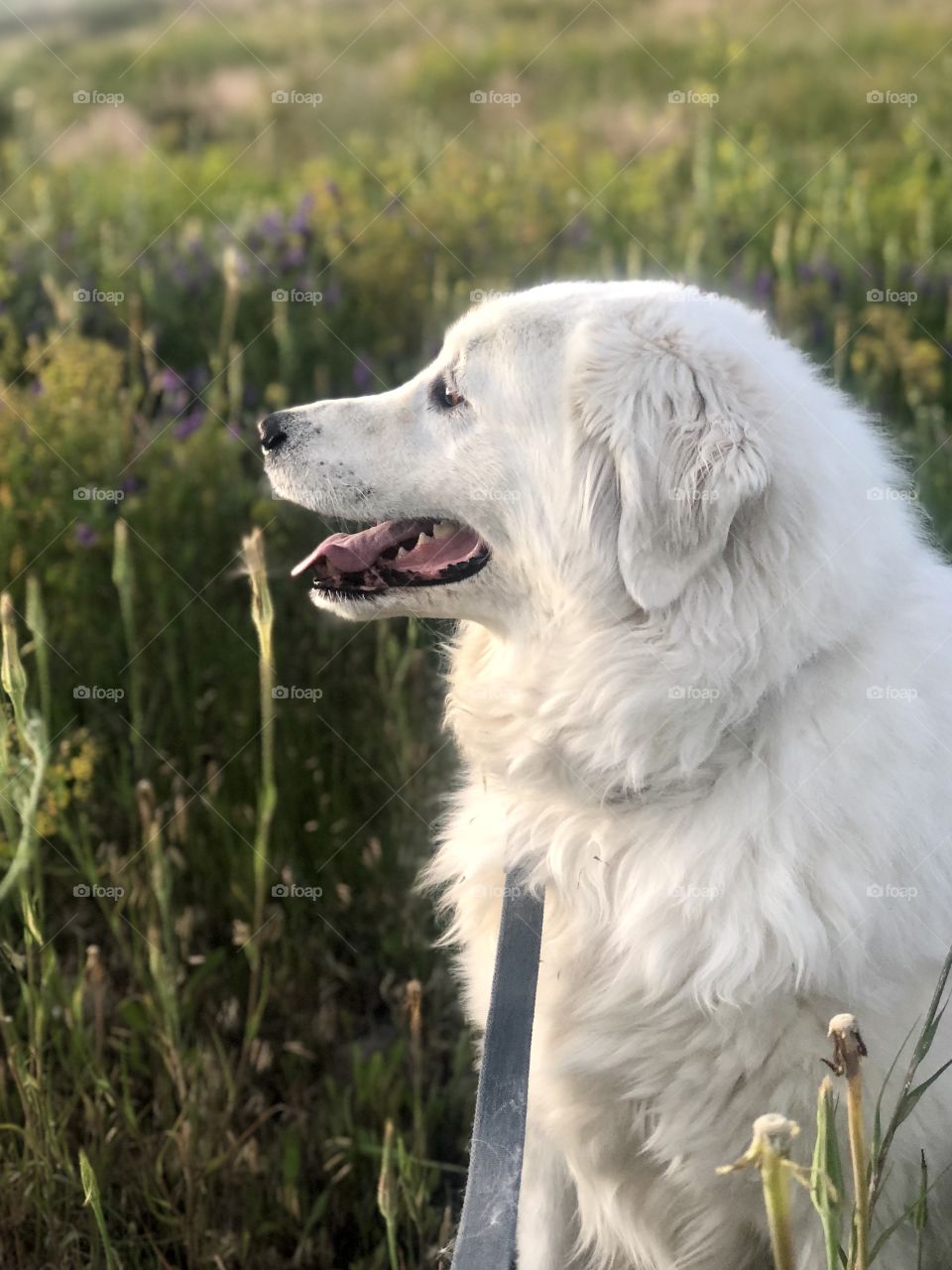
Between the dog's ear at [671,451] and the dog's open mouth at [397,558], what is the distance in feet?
0.97

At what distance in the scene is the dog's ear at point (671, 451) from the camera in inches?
75.7

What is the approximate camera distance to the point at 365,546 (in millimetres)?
2305

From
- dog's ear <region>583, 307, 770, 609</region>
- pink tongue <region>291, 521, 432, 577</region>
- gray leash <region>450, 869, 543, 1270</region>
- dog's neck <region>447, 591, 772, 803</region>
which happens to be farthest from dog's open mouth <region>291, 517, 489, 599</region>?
gray leash <region>450, 869, 543, 1270</region>

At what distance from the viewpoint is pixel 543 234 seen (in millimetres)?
5523

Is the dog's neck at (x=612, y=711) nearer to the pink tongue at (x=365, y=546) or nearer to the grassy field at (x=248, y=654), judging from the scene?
the pink tongue at (x=365, y=546)

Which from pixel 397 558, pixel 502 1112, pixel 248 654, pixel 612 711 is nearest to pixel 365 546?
pixel 397 558

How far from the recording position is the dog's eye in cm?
227

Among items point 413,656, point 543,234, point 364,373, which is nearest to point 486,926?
point 413,656

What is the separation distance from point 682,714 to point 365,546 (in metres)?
0.65

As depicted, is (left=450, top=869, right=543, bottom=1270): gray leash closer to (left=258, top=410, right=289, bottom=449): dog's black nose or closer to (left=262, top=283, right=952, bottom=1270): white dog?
(left=262, top=283, right=952, bottom=1270): white dog

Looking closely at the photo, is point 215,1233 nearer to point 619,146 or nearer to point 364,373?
point 364,373

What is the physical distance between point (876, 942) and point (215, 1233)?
1.28 meters

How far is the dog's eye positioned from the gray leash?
A: 2.83 feet

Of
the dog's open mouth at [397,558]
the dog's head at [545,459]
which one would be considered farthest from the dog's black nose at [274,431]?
the dog's open mouth at [397,558]
